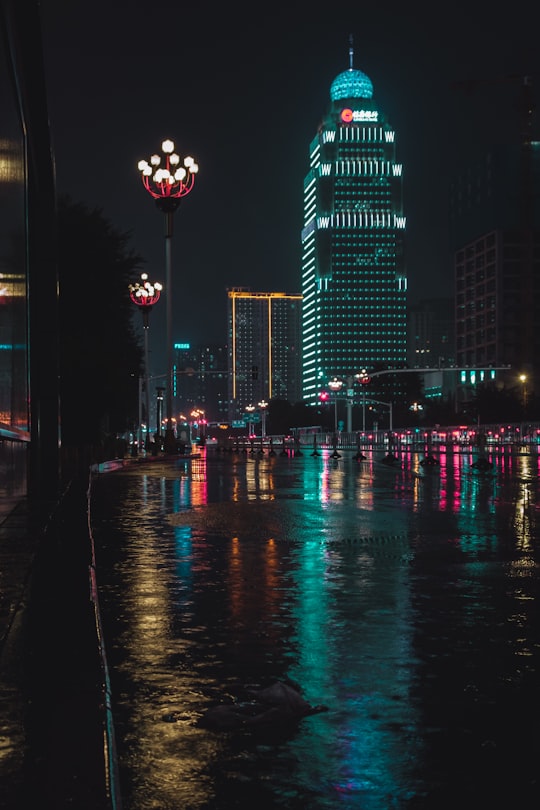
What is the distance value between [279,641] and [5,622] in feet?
6.08

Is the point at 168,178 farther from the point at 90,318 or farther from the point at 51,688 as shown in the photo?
the point at 51,688

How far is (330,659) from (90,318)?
4727 centimetres

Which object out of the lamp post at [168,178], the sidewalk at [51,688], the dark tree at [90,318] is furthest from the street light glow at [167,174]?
the sidewalk at [51,688]

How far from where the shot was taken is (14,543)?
1285 centimetres

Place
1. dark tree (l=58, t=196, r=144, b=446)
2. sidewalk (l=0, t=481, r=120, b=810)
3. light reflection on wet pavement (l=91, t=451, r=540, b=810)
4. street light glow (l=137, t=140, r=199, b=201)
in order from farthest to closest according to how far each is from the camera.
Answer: street light glow (l=137, t=140, r=199, b=201) → dark tree (l=58, t=196, r=144, b=446) → light reflection on wet pavement (l=91, t=451, r=540, b=810) → sidewalk (l=0, t=481, r=120, b=810)

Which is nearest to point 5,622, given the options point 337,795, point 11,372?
point 337,795

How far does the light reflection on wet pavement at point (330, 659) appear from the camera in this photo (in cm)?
440

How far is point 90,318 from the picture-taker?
174 ft

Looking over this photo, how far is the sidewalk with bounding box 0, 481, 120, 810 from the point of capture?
389 cm

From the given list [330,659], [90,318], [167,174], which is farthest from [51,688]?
[167,174]

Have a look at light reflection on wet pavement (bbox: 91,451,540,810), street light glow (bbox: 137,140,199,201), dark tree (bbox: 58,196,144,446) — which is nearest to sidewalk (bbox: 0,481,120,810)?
light reflection on wet pavement (bbox: 91,451,540,810)

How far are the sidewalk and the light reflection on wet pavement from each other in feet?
0.65

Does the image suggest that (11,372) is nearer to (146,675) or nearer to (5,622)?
(5,622)

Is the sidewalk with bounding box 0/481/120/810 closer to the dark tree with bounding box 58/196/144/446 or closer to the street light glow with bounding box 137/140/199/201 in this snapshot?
the dark tree with bounding box 58/196/144/446
